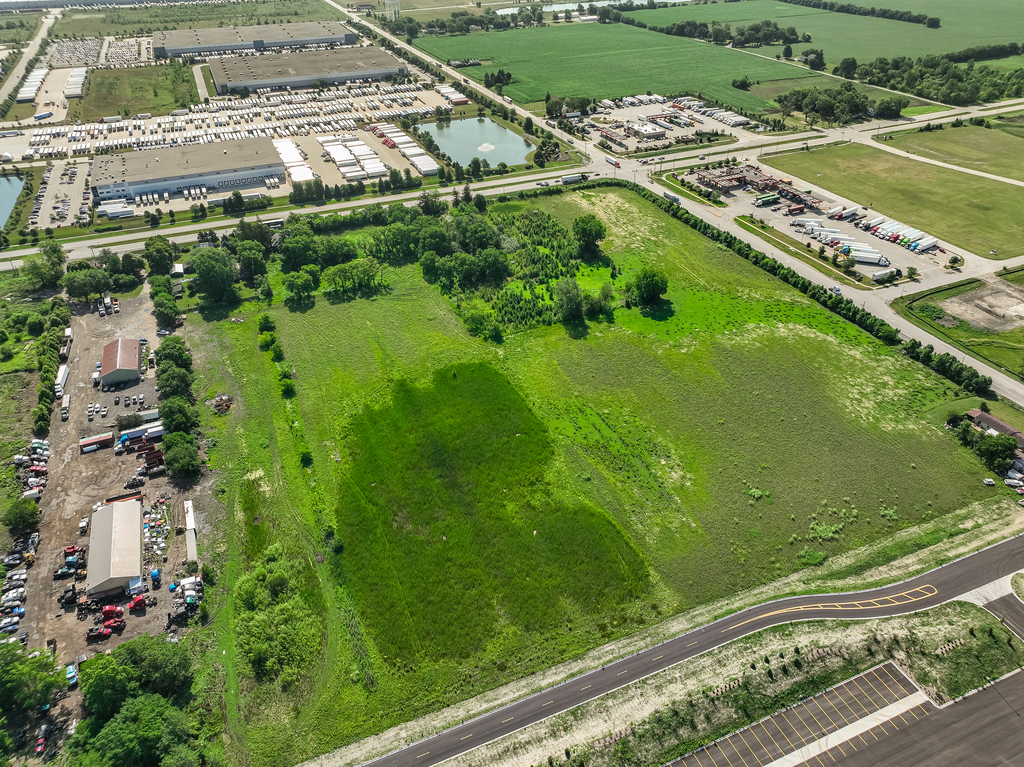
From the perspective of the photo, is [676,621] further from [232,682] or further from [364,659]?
[232,682]

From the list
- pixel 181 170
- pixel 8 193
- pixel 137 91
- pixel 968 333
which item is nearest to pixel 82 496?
pixel 181 170

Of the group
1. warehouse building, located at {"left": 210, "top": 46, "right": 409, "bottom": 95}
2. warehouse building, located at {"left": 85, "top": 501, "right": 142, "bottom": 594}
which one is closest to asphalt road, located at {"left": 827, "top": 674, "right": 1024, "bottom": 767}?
warehouse building, located at {"left": 85, "top": 501, "right": 142, "bottom": 594}

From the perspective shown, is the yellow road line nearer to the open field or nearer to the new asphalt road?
the new asphalt road

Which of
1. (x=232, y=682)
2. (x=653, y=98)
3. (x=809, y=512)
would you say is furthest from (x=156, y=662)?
(x=653, y=98)

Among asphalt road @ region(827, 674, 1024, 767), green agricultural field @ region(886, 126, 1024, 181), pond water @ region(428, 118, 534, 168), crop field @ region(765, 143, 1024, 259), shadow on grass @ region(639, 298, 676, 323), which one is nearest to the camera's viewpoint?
asphalt road @ region(827, 674, 1024, 767)

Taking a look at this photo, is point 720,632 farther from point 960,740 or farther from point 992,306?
point 992,306

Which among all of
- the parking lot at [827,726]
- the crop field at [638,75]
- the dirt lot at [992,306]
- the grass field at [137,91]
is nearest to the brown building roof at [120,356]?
the parking lot at [827,726]
